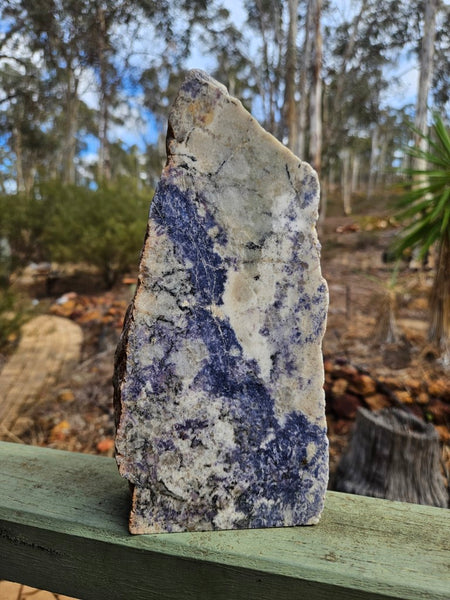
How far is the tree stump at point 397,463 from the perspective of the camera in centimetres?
225

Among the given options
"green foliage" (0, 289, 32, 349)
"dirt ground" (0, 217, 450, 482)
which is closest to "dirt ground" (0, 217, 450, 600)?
"dirt ground" (0, 217, 450, 482)

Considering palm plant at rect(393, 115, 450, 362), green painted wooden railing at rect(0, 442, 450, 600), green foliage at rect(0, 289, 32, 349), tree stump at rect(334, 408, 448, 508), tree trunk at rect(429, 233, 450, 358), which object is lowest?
tree stump at rect(334, 408, 448, 508)

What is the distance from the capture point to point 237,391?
1.05 meters

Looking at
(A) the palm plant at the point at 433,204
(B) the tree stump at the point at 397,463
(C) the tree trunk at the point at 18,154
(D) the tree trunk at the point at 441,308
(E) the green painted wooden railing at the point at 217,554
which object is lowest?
(B) the tree stump at the point at 397,463

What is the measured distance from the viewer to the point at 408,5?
37.5ft

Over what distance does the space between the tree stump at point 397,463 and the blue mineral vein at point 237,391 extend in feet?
4.40

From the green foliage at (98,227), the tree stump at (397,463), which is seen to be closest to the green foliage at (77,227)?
the green foliage at (98,227)

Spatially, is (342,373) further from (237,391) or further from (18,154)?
(18,154)

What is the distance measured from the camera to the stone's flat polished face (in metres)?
1.01

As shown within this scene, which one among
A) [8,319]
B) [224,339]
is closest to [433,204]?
[224,339]

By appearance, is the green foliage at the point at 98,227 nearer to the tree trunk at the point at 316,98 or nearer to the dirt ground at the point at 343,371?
the dirt ground at the point at 343,371

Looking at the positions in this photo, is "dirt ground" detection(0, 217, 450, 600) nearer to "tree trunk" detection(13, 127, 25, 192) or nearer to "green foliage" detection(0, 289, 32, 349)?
"green foliage" detection(0, 289, 32, 349)

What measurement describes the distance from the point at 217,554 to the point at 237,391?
1.05 ft

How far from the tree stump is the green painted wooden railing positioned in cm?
117
